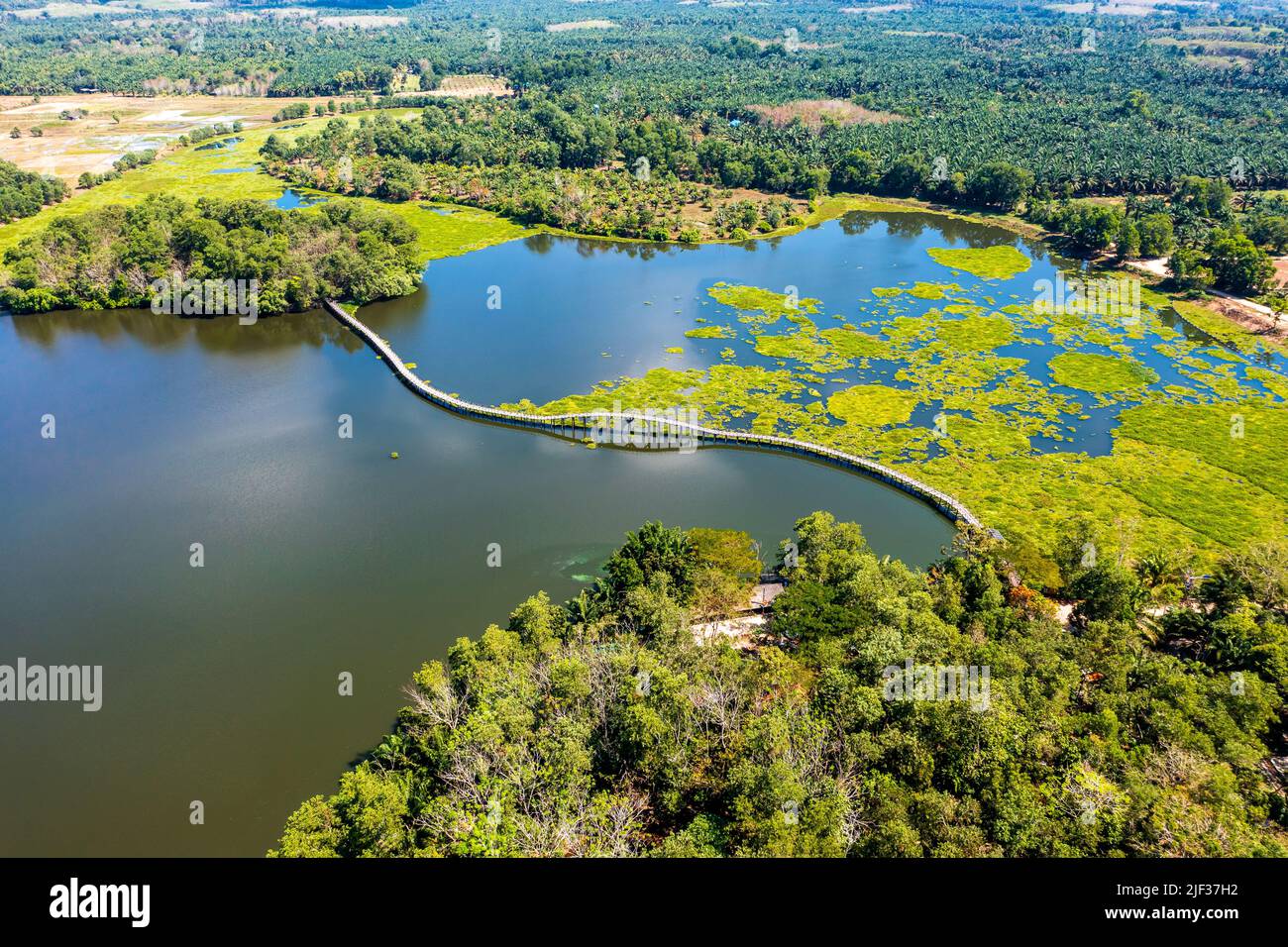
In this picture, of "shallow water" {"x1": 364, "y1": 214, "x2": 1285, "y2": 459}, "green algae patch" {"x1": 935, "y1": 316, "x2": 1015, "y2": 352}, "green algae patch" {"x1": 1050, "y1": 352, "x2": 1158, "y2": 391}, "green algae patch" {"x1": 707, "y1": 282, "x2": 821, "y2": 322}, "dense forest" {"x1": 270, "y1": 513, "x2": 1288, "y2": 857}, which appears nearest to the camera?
"dense forest" {"x1": 270, "y1": 513, "x2": 1288, "y2": 857}

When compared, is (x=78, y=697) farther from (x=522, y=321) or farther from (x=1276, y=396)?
(x=1276, y=396)

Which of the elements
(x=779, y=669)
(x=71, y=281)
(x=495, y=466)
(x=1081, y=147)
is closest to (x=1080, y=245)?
(x=1081, y=147)

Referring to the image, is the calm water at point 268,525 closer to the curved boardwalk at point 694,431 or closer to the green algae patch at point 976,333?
the curved boardwalk at point 694,431

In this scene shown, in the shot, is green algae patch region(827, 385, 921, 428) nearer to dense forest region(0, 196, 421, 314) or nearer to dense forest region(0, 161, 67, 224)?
dense forest region(0, 196, 421, 314)

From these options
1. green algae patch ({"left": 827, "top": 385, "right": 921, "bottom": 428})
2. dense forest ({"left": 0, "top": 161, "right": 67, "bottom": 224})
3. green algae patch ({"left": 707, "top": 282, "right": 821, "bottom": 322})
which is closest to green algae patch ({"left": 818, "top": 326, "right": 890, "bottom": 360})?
green algae patch ({"left": 707, "top": 282, "right": 821, "bottom": 322})

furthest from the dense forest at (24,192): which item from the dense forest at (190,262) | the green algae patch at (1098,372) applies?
the green algae patch at (1098,372)
